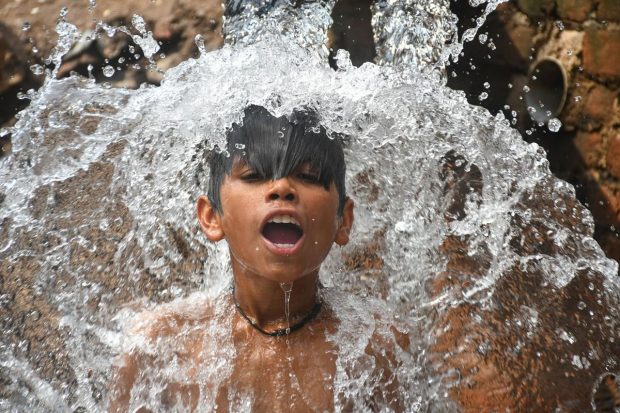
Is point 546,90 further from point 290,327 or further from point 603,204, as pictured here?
point 290,327

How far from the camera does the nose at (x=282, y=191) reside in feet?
6.57

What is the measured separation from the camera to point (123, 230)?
9.77ft

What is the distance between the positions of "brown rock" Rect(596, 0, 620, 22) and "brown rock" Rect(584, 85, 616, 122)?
302mm

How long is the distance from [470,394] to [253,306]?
66cm

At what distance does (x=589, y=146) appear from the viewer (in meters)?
3.82

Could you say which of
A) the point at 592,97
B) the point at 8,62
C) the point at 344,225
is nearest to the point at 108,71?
the point at 8,62

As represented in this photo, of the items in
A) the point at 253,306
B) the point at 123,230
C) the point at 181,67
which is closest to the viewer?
the point at 253,306

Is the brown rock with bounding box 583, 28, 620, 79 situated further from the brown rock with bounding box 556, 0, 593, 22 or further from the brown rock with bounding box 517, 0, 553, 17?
the brown rock with bounding box 517, 0, 553, 17

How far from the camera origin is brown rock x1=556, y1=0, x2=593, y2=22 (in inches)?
147

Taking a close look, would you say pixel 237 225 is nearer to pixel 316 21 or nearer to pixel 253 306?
pixel 253 306

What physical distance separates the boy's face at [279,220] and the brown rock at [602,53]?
202 centimetres

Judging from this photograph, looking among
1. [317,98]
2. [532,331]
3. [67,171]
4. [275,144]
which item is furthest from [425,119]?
[67,171]

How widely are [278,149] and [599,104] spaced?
7.18 ft

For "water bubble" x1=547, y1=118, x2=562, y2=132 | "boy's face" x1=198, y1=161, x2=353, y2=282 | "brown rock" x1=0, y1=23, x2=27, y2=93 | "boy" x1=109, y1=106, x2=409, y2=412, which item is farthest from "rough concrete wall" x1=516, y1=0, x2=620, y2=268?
"brown rock" x1=0, y1=23, x2=27, y2=93
